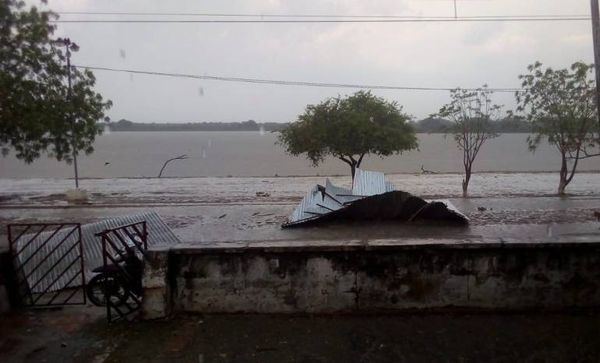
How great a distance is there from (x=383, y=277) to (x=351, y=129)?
21478 millimetres

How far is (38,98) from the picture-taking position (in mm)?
16750

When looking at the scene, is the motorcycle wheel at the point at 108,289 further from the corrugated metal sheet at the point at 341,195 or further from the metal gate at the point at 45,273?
the corrugated metal sheet at the point at 341,195

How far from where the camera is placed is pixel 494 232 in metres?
11.5

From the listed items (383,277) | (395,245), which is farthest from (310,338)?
(395,245)

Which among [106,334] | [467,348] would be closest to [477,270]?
[467,348]

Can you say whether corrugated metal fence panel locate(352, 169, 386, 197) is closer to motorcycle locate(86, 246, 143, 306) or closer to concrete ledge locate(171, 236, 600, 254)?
concrete ledge locate(171, 236, 600, 254)

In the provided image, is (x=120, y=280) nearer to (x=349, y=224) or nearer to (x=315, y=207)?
(x=315, y=207)

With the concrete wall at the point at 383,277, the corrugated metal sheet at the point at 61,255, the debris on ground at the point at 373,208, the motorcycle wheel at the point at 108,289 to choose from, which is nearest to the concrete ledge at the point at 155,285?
the concrete wall at the point at 383,277

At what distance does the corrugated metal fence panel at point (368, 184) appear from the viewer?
41.8 feet

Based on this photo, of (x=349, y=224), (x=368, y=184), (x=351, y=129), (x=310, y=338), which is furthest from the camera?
(x=351, y=129)

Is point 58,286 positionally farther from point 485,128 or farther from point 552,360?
point 485,128

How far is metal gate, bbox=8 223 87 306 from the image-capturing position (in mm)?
6246

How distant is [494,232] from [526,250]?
636 cm

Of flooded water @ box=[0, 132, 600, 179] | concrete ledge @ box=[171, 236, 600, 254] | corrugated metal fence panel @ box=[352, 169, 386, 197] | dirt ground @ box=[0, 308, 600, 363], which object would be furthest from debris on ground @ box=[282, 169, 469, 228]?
flooded water @ box=[0, 132, 600, 179]
